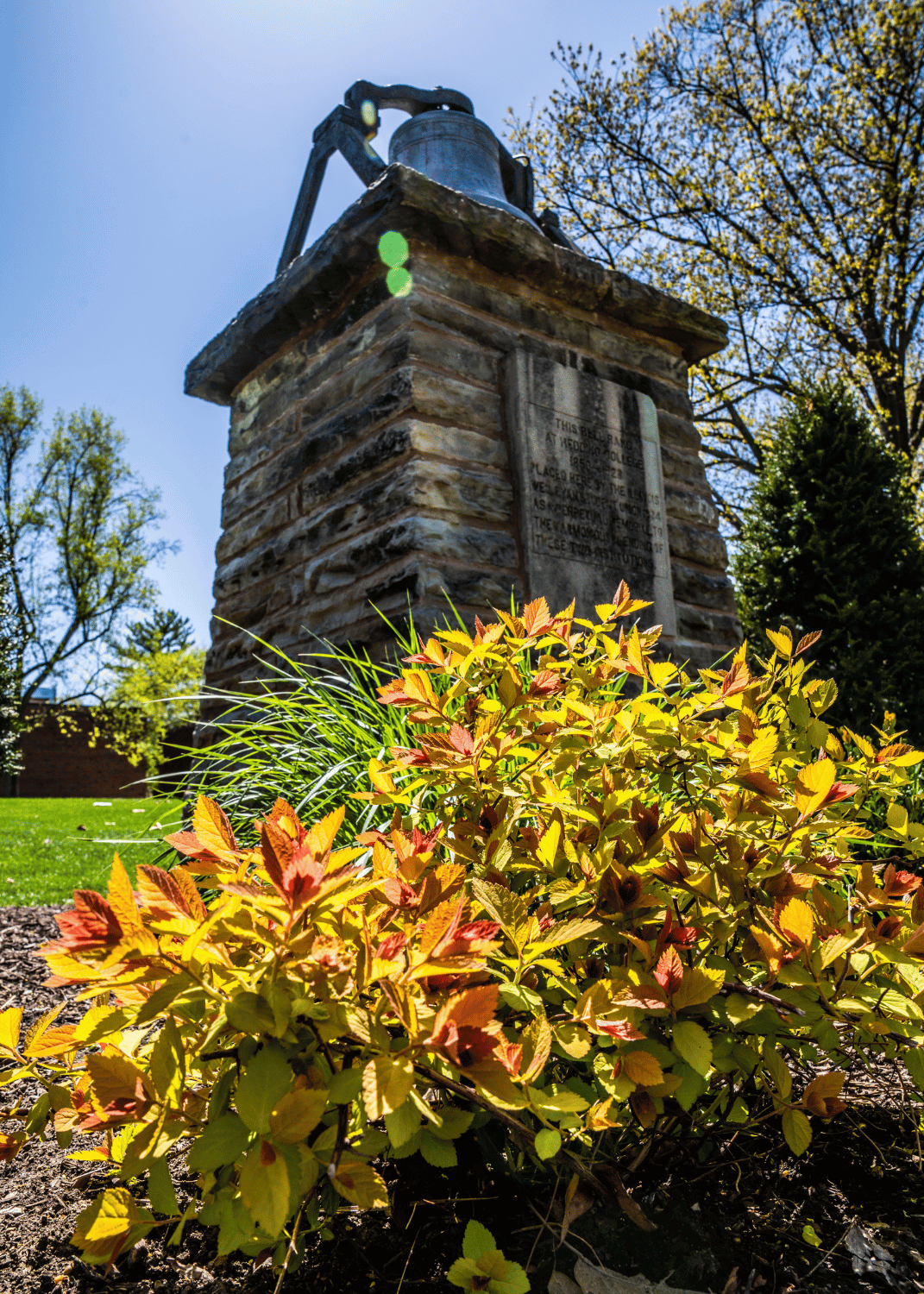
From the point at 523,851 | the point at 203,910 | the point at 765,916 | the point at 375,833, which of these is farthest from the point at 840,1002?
the point at 203,910

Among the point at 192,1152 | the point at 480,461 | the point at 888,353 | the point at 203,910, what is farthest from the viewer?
the point at 888,353

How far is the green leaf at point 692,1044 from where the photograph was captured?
30.8 inches

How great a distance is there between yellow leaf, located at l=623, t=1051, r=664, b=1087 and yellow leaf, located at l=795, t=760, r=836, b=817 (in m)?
0.38

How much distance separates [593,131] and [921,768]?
439 inches

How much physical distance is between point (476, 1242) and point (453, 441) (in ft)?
9.32

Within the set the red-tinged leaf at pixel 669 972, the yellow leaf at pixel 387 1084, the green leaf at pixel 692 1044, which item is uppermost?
the red-tinged leaf at pixel 669 972

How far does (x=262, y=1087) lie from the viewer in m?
0.62

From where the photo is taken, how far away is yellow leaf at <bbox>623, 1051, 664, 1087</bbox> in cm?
76

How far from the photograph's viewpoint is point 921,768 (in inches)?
149

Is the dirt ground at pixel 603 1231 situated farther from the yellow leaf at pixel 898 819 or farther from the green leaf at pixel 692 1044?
the yellow leaf at pixel 898 819

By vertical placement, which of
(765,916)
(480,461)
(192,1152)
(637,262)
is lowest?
(192,1152)

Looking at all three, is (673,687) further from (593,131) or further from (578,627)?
(593,131)

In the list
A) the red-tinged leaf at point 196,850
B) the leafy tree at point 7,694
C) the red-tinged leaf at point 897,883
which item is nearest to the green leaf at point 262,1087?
the red-tinged leaf at point 196,850

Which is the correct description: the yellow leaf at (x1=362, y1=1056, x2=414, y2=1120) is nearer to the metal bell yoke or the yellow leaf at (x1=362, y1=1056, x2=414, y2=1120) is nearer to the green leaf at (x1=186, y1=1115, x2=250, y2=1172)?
the green leaf at (x1=186, y1=1115, x2=250, y2=1172)
